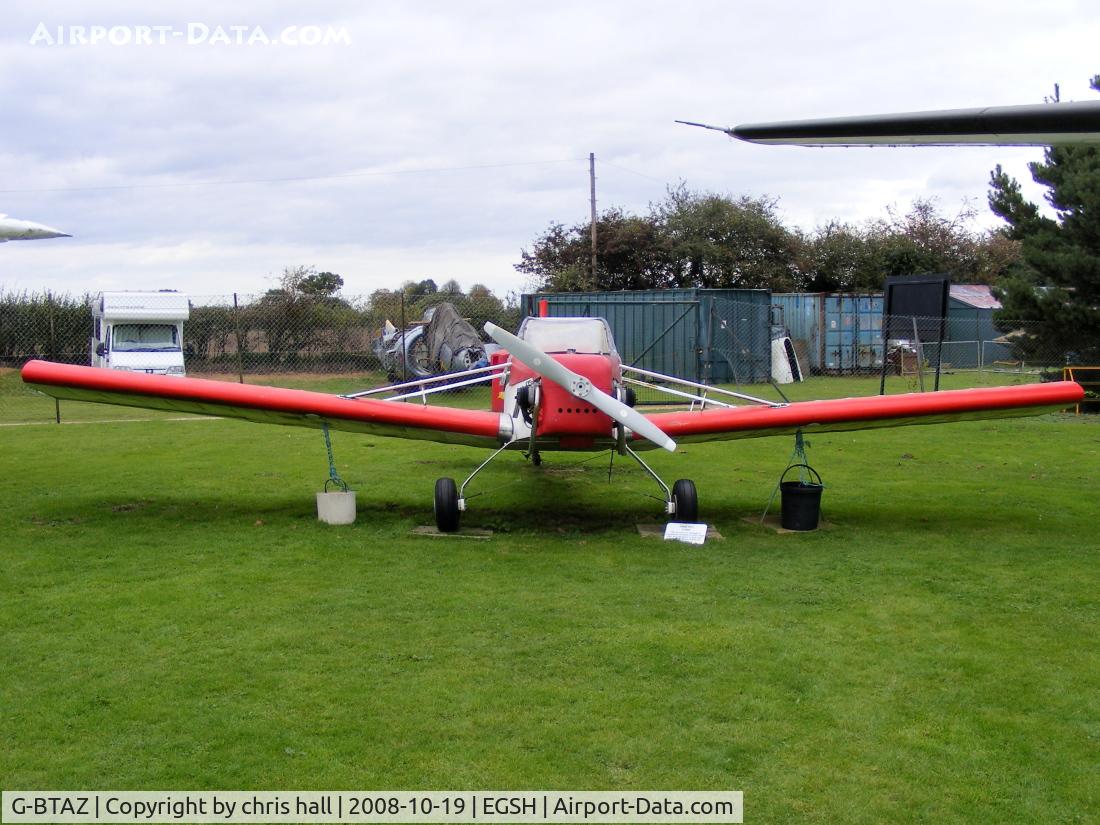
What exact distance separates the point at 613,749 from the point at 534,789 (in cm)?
47

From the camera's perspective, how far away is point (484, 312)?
27.7 meters

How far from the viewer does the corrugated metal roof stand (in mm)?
37906

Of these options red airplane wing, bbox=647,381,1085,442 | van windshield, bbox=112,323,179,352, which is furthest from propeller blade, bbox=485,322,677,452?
van windshield, bbox=112,323,179,352

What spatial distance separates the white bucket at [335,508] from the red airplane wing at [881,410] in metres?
2.84

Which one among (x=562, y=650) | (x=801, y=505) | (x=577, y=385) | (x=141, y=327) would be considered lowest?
(x=562, y=650)

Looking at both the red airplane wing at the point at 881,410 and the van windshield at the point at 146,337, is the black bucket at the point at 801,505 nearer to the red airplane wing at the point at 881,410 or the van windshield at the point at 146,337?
the red airplane wing at the point at 881,410

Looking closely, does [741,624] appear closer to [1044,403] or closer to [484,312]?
[1044,403]

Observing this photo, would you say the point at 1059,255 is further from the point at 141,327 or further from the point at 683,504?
the point at 141,327

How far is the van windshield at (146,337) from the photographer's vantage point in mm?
24938

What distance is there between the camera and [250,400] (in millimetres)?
8609

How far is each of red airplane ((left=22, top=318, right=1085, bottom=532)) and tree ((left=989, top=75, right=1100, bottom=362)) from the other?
11683 mm

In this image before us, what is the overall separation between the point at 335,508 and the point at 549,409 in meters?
2.25

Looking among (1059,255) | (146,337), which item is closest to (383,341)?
(146,337)

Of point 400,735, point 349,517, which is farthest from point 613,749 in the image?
point 349,517
